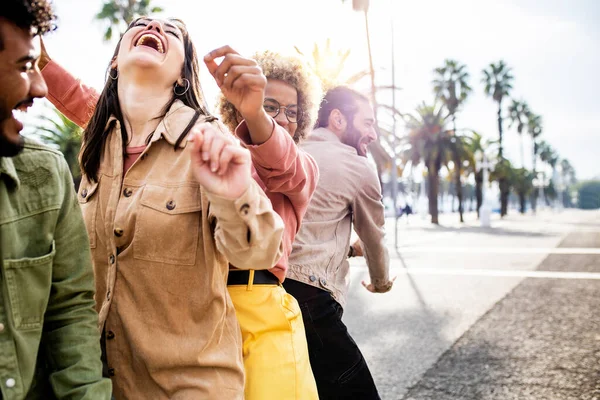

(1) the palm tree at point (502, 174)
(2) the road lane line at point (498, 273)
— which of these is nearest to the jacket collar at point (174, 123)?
(2) the road lane line at point (498, 273)

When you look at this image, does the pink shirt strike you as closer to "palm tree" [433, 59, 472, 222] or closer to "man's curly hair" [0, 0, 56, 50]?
"man's curly hair" [0, 0, 56, 50]

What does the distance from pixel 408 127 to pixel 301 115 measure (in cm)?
4538

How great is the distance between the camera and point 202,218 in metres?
1.40

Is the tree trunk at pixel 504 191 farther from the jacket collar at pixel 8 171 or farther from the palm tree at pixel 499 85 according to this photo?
the jacket collar at pixel 8 171

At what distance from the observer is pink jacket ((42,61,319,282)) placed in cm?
151

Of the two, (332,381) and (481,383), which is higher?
(332,381)

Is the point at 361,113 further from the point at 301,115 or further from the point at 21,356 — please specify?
the point at 21,356

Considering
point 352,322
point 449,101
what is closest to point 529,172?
point 449,101

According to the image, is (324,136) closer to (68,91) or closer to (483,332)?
(68,91)

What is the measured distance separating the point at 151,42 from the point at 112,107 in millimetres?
235

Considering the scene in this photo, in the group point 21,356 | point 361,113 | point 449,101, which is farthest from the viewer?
point 449,101

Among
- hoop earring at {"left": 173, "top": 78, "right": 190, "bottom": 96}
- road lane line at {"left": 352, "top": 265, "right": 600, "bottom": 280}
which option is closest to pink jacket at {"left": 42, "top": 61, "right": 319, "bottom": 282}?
hoop earring at {"left": 173, "top": 78, "right": 190, "bottom": 96}

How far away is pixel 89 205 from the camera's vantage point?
5.07 feet

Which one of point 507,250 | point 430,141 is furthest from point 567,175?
point 507,250
